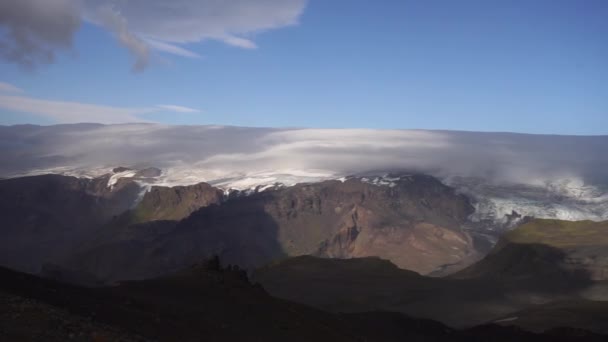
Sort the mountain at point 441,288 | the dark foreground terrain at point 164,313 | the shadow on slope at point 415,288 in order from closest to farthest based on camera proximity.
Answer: the dark foreground terrain at point 164,313 < the mountain at point 441,288 < the shadow on slope at point 415,288

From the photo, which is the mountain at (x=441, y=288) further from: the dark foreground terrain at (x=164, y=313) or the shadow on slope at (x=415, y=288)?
the dark foreground terrain at (x=164, y=313)

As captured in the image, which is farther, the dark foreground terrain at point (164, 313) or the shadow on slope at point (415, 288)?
the shadow on slope at point (415, 288)

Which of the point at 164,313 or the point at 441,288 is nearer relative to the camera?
the point at 164,313

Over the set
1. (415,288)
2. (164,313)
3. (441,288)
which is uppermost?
(164,313)

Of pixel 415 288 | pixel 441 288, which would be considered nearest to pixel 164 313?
pixel 415 288

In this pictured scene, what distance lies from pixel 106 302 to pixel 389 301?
11152 centimetres

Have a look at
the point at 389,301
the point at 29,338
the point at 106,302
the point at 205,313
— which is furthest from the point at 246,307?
the point at 389,301

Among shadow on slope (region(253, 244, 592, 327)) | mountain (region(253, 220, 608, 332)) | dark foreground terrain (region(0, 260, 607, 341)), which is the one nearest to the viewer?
dark foreground terrain (region(0, 260, 607, 341))

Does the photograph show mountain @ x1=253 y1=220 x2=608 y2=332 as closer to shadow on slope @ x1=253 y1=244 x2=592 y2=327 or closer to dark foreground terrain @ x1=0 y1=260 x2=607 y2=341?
shadow on slope @ x1=253 y1=244 x2=592 y2=327

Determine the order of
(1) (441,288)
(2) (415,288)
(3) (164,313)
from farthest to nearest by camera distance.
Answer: (1) (441,288)
(2) (415,288)
(3) (164,313)

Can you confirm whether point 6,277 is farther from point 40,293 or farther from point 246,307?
point 246,307

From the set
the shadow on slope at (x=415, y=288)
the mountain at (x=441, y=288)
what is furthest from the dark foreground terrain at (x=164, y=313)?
the shadow on slope at (x=415, y=288)

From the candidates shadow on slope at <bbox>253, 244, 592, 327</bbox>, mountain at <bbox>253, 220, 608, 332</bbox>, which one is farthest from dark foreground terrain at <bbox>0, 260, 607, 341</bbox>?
shadow on slope at <bbox>253, 244, 592, 327</bbox>

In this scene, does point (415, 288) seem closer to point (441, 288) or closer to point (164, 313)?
point (441, 288)
